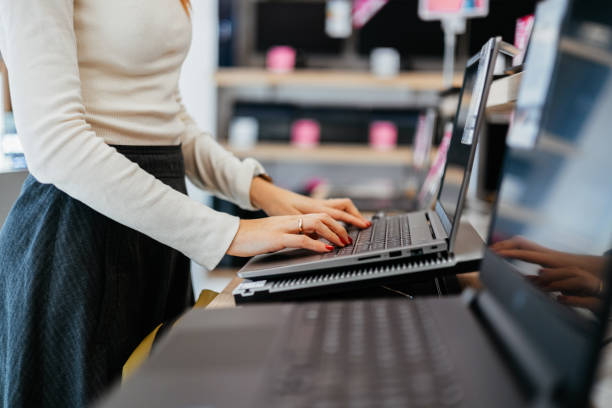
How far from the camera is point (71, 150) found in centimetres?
71

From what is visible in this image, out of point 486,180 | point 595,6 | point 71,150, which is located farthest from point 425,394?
point 486,180

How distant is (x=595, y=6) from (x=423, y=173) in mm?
1466

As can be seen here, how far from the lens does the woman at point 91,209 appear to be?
71 cm

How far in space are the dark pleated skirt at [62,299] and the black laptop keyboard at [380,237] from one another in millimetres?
367

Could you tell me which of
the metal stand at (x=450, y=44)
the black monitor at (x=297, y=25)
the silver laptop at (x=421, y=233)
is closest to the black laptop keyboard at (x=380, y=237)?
the silver laptop at (x=421, y=233)

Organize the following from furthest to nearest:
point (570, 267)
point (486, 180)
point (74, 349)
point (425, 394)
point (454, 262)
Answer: point (486, 180) < point (74, 349) < point (454, 262) < point (570, 267) < point (425, 394)

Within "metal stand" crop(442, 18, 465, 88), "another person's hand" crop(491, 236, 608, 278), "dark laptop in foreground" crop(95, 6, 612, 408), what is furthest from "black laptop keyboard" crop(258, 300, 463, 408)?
"metal stand" crop(442, 18, 465, 88)

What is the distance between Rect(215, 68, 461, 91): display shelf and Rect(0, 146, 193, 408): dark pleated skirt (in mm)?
2565

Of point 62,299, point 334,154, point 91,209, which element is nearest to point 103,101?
point 91,209

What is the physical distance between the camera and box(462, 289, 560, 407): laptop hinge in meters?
0.32

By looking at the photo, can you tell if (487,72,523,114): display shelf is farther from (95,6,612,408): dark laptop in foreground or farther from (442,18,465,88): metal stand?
(442,18,465,88): metal stand

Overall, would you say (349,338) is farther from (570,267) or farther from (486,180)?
(486,180)

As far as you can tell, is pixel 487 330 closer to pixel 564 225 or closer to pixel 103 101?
pixel 564 225

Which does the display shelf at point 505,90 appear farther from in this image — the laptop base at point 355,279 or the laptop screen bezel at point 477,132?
the laptop base at point 355,279
